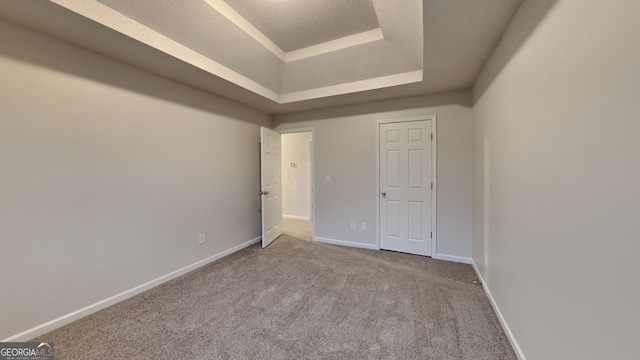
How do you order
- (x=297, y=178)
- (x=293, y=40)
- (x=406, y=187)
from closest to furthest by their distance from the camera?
(x=293, y=40) < (x=406, y=187) < (x=297, y=178)

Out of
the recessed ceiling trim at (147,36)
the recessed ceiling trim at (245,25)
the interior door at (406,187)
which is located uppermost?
the recessed ceiling trim at (245,25)

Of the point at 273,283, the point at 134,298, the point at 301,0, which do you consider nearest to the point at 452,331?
the point at 273,283

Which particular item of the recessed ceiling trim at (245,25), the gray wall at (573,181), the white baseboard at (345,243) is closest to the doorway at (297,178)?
the white baseboard at (345,243)

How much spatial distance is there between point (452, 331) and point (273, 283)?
173cm

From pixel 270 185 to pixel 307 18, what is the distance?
249 cm

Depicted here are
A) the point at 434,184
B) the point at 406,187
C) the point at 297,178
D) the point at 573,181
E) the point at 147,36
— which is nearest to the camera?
the point at 573,181

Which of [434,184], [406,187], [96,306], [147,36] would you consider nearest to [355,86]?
[406,187]

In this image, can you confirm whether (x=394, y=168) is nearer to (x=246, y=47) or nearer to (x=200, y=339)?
(x=246, y=47)

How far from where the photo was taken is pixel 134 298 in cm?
229

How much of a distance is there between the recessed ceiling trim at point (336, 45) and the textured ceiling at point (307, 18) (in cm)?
6

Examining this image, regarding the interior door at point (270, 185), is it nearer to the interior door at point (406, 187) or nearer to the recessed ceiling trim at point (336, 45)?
the recessed ceiling trim at point (336, 45)

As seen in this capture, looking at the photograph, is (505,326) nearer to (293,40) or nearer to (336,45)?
(336,45)

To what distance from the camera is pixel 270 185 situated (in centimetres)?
399

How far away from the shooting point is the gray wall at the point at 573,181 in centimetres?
76
